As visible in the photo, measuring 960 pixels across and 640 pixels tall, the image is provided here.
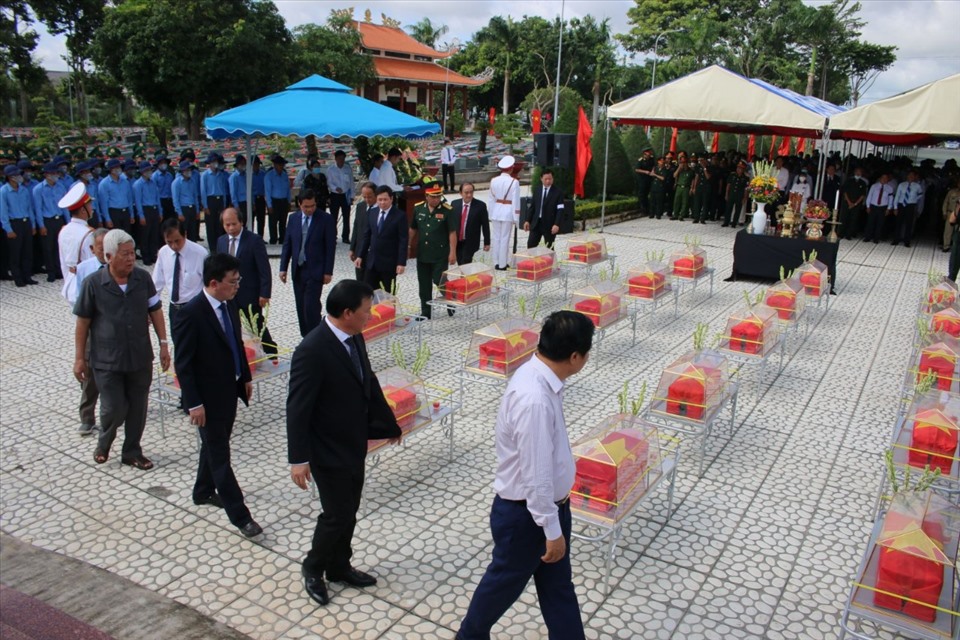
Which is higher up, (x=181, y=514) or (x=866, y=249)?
(x=866, y=249)

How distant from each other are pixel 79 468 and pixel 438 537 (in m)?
2.51

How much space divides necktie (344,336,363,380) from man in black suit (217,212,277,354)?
2620mm

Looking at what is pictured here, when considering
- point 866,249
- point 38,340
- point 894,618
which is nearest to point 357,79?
point 866,249

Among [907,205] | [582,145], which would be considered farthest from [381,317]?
[907,205]

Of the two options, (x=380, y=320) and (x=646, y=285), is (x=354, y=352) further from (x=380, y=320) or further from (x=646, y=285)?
(x=646, y=285)

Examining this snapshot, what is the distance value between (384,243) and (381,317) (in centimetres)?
116

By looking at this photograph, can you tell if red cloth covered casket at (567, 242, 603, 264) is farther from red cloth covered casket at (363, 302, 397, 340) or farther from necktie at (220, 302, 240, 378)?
necktie at (220, 302, 240, 378)

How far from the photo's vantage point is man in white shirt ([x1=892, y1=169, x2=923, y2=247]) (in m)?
14.1

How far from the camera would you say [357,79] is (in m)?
29.0

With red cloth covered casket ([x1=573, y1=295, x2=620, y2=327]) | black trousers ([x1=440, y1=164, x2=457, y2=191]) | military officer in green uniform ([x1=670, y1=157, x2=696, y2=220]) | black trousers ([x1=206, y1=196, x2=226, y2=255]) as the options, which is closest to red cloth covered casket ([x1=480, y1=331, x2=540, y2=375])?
red cloth covered casket ([x1=573, y1=295, x2=620, y2=327])

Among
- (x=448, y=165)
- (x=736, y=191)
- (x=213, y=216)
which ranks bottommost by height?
(x=213, y=216)

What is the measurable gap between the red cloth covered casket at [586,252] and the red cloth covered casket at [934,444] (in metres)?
5.11

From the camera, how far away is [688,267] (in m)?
8.63

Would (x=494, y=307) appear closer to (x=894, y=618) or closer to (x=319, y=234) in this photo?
(x=319, y=234)
